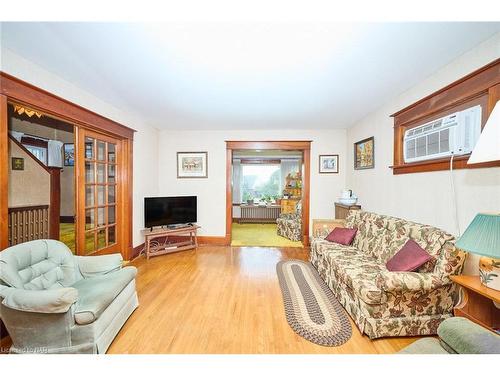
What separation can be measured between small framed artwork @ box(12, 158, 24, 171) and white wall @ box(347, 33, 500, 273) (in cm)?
572

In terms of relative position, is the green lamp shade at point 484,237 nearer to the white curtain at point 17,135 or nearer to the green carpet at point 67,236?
the green carpet at point 67,236

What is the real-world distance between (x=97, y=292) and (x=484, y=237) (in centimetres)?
267

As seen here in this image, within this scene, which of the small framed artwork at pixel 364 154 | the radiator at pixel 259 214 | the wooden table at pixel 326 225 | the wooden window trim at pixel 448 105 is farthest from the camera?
the radiator at pixel 259 214

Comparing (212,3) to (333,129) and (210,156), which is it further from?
(333,129)

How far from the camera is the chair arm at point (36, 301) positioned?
53.2 inches

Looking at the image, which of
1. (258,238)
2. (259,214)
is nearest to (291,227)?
(258,238)

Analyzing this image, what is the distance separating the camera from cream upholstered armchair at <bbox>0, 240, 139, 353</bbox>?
4.53 ft

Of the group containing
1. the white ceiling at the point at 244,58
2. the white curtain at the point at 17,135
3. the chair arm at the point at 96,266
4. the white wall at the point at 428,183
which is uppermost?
the white ceiling at the point at 244,58

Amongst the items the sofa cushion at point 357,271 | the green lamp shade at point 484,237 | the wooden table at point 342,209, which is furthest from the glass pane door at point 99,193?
the wooden table at point 342,209

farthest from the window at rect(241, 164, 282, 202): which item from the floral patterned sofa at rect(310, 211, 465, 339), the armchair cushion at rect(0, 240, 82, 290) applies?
the armchair cushion at rect(0, 240, 82, 290)

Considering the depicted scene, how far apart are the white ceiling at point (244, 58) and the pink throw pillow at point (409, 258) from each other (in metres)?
1.70

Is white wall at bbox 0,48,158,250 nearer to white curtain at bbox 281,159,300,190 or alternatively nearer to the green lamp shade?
the green lamp shade

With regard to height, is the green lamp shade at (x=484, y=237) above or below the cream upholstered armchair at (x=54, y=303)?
above

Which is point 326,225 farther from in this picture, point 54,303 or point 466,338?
point 54,303
